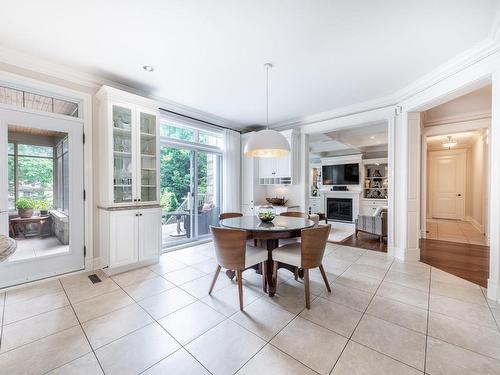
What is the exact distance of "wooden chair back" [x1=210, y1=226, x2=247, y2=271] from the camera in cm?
221

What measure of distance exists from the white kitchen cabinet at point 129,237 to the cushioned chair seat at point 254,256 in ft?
5.48

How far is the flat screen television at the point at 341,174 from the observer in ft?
26.3

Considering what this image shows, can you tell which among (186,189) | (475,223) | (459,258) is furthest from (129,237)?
(475,223)

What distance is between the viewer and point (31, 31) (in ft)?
7.23

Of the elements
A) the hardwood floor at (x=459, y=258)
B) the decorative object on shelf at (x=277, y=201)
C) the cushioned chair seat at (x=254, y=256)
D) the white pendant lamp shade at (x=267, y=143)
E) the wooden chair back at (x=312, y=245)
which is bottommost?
the hardwood floor at (x=459, y=258)

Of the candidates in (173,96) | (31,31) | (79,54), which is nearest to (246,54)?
(173,96)

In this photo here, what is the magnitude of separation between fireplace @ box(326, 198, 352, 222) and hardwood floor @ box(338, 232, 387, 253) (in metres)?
2.65

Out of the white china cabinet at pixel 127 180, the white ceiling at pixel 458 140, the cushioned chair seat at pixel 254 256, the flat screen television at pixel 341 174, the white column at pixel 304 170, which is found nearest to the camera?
the cushioned chair seat at pixel 254 256

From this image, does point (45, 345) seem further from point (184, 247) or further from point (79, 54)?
point (79, 54)

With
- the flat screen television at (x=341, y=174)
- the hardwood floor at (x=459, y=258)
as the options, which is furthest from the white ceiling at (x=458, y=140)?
the hardwood floor at (x=459, y=258)

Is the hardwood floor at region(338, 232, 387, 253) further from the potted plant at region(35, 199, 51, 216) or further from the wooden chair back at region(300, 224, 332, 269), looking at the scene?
the potted plant at region(35, 199, 51, 216)

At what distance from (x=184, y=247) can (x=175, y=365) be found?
2876 millimetres

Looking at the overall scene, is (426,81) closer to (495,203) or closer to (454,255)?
(495,203)

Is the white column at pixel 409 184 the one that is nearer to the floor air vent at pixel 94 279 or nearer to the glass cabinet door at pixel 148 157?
the glass cabinet door at pixel 148 157
